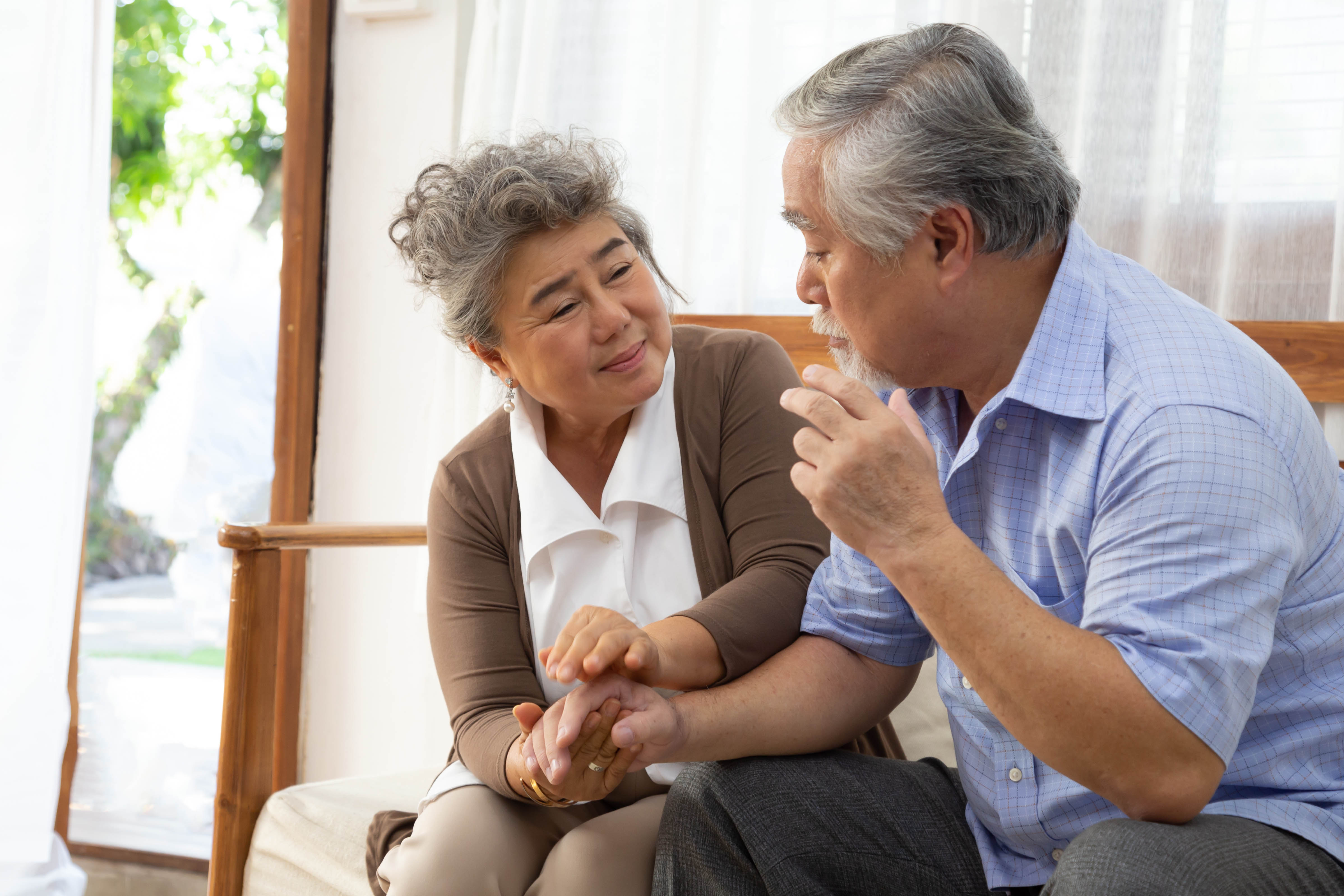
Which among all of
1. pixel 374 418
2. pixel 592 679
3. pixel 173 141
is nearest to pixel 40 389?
pixel 374 418

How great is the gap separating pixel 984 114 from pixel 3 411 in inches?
85.2

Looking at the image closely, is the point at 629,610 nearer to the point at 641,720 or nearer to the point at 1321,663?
the point at 641,720

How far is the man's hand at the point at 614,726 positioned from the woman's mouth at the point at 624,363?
429 millimetres

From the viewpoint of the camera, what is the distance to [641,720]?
3.76 feet

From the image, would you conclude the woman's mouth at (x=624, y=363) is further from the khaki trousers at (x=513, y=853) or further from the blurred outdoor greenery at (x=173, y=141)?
the blurred outdoor greenery at (x=173, y=141)

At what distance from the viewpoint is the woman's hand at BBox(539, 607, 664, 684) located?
113cm

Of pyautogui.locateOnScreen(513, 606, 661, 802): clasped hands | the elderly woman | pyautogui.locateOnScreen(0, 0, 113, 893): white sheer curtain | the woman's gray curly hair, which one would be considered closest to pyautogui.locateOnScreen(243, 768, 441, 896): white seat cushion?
the elderly woman

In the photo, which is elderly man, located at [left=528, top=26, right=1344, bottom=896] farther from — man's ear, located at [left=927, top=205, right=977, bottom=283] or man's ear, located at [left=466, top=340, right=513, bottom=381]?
man's ear, located at [left=466, top=340, right=513, bottom=381]

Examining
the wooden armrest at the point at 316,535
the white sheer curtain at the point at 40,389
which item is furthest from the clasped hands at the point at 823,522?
the white sheer curtain at the point at 40,389

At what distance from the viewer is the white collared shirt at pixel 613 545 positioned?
1.42 m

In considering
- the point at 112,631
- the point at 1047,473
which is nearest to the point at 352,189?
the point at 112,631

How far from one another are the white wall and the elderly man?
4.66 feet

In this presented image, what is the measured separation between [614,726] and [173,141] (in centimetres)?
293

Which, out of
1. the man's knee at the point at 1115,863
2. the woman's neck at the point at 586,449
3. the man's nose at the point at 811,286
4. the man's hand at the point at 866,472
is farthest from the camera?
the woman's neck at the point at 586,449
